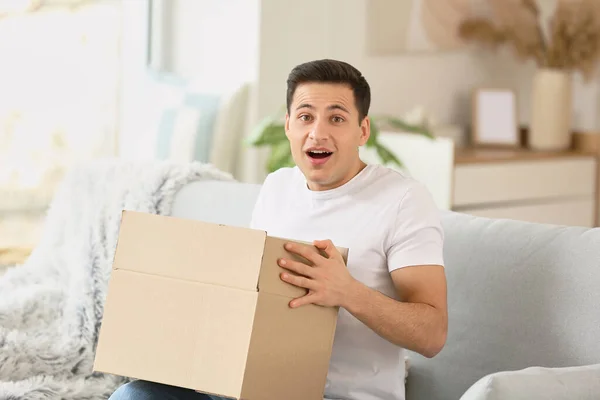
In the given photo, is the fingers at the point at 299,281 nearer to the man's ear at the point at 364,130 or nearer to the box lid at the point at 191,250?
the box lid at the point at 191,250

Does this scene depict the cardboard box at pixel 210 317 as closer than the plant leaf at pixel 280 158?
Yes

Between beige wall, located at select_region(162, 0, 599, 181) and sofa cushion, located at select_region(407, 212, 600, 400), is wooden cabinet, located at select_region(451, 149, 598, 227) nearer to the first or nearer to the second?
beige wall, located at select_region(162, 0, 599, 181)

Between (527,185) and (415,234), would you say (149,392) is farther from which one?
(527,185)

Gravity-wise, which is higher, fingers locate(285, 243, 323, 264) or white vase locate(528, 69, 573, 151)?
white vase locate(528, 69, 573, 151)

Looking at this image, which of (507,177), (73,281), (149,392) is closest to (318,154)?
(149,392)

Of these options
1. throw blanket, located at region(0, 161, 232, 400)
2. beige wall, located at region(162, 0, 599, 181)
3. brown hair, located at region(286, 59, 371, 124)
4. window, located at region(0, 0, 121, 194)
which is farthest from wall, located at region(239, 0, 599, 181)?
brown hair, located at region(286, 59, 371, 124)

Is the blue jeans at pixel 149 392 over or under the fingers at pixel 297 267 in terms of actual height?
under

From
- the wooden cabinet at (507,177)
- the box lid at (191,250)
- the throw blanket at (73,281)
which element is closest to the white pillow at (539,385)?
the box lid at (191,250)

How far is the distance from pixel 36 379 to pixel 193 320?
0.67 m

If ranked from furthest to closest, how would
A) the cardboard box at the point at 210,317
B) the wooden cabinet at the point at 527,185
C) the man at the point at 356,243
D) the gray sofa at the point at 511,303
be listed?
the wooden cabinet at the point at 527,185 → the gray sofa at the point at 511,303 → the man at the point at 356,243 → the cardboard box at the point at 210,317

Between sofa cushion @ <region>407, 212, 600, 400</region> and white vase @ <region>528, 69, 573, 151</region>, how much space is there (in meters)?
2.58

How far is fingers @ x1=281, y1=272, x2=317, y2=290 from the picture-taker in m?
1.57

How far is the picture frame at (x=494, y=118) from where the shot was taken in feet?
14.9

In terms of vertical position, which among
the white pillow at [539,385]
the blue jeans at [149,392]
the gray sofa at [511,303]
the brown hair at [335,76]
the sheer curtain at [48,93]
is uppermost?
the sheer curtain at [48,93]
